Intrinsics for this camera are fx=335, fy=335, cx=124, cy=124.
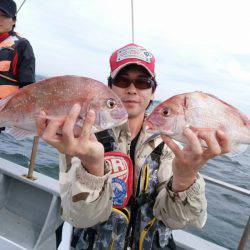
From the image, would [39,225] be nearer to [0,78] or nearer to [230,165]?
[0,78]

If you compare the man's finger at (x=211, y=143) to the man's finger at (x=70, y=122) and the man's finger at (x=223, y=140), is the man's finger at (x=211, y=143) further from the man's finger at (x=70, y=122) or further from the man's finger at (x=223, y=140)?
the man's finger at (x=70, y=122)

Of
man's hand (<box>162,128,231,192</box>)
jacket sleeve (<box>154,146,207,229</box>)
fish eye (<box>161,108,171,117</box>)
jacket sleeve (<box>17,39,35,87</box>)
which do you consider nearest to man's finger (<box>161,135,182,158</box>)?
man's hand (<box>162,128,231,192</box>)

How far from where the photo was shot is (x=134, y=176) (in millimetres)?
2545

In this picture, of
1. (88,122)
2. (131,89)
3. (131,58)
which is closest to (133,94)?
(131,89)

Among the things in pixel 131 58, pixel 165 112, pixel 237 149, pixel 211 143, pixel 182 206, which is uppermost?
pixel 131 58

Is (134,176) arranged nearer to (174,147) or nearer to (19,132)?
(174,147)

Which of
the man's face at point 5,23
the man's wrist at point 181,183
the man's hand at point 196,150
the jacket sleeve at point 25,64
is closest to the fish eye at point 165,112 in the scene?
the man's hand at point 196,150

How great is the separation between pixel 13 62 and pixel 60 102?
253 cm

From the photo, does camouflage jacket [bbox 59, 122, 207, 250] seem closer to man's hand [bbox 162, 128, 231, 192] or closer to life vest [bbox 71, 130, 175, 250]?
life vest [bbox 71, 130, 175, 250]

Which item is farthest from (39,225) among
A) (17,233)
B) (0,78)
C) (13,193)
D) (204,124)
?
(204,124)

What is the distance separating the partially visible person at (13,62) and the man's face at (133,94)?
194 cm

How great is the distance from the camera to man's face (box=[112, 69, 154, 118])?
8.61ft

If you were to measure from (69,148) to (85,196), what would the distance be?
0.36 metres

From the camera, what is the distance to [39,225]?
14.9ft
